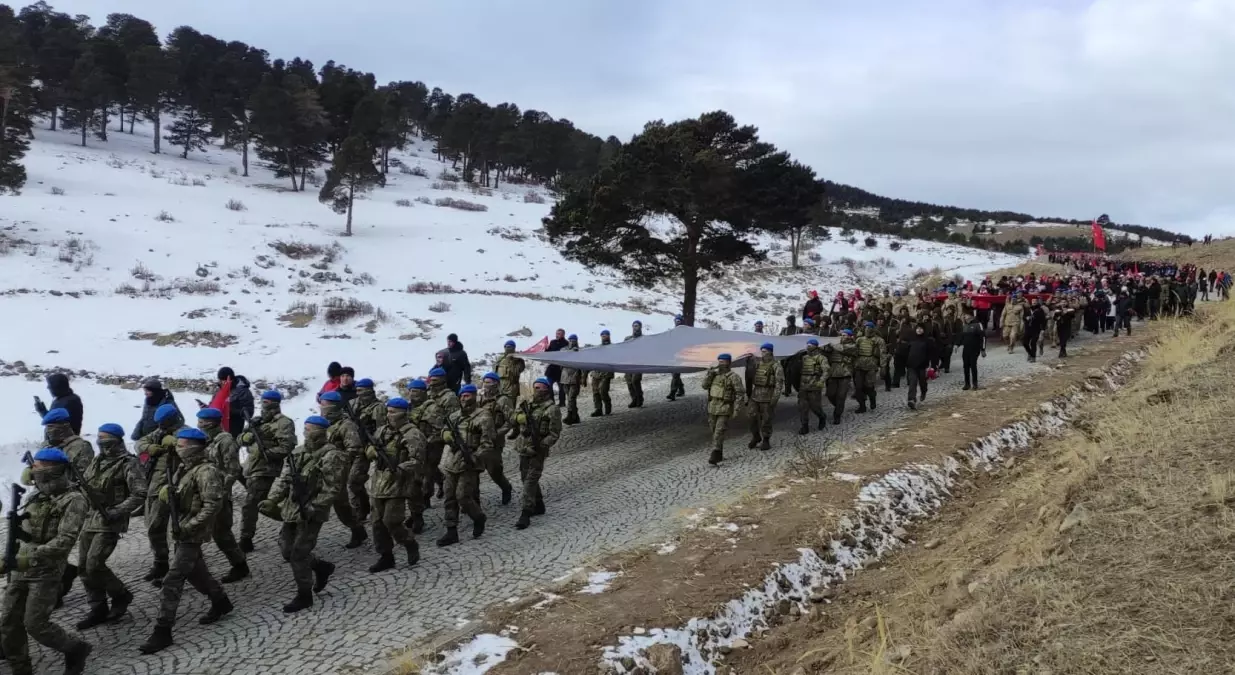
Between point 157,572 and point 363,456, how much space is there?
225cm

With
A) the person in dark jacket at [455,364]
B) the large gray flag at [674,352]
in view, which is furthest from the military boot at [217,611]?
the large gray flag at [674,352]

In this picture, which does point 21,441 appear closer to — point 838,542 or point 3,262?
point 838,542

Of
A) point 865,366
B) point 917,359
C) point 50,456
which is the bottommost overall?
point 50,456

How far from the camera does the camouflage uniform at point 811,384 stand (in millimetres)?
12727

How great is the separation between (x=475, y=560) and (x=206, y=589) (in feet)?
8.34

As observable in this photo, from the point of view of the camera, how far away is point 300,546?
6.67 meters

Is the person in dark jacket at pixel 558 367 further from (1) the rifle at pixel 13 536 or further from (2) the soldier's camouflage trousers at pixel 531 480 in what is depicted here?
(1) the rifle at pixel 13 536

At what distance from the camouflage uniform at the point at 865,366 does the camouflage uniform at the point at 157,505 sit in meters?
11.5

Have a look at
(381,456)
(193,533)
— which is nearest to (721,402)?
(381,456)

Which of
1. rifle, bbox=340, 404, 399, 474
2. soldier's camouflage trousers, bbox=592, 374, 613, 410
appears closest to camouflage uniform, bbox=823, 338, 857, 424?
soldier's camouflage trousers, bbox=592, 374, 613, 410

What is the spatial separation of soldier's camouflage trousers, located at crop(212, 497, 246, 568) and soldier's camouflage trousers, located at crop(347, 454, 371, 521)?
4.11 ft

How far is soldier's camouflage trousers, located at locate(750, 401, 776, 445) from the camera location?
12.1 m

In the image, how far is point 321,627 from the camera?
20.5ft

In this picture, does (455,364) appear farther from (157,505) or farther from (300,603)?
(300,603)
